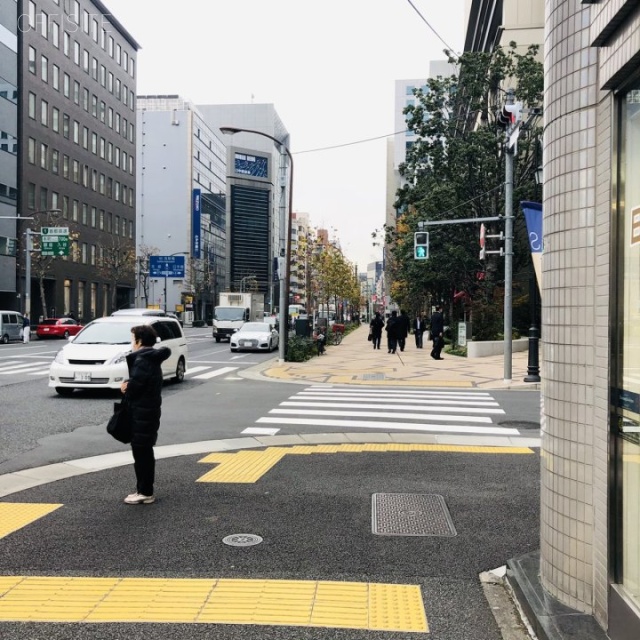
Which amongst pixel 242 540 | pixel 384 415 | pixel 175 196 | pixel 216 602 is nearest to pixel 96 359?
pixel 384 415

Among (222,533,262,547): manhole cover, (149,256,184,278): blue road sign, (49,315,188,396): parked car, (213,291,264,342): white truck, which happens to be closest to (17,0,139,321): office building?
(149,256,184,278): blue road sign

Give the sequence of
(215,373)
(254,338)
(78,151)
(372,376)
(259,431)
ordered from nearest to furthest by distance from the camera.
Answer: (259,431) < (372,376) < (215,373) < (254,338) < (78,151)

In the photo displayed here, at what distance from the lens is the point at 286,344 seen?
26000mm

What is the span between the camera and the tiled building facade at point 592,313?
317cm

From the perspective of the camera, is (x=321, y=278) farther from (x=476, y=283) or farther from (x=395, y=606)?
(x=395, y=606)

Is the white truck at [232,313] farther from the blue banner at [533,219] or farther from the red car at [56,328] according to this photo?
the blue banner at [533,219]

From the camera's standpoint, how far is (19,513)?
6074mm

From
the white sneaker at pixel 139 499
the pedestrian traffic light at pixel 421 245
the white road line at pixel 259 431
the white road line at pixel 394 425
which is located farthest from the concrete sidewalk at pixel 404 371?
the white sneaker at pixel 139 499

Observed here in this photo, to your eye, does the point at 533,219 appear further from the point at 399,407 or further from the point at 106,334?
the point at 106,334

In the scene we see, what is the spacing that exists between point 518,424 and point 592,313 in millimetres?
8434

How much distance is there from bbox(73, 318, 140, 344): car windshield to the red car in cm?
3240

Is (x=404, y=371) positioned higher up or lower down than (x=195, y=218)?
lower down

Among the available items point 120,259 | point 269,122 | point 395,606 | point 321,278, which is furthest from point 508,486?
point 269,122

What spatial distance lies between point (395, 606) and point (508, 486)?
11.0 feet
